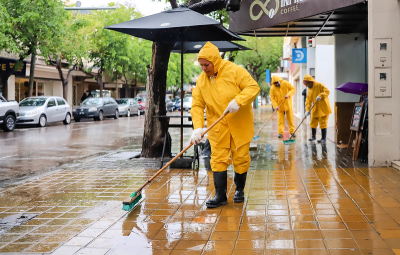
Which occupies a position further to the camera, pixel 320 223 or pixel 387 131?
pixel 387 131

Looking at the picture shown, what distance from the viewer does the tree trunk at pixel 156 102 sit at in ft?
29.5

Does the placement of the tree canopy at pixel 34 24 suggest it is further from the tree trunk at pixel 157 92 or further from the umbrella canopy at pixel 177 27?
the umbrella canopy at pixel 177 27

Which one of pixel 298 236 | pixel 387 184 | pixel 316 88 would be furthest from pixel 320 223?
pixel 316 88

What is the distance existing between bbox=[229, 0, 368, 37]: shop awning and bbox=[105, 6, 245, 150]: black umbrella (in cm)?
166

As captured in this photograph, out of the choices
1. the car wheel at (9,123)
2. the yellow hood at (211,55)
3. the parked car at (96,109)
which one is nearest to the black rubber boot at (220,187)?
the yellow hood at (211,55)

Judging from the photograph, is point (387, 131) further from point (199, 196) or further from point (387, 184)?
point (199, 196)

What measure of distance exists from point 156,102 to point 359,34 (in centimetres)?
528

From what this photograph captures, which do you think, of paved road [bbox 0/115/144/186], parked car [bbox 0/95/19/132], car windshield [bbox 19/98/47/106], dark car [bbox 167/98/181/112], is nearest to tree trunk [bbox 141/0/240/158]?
paved road [bbox 0/115/144/186]

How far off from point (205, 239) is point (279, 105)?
8679 mm

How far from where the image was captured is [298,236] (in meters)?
3.91

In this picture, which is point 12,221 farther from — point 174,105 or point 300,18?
point 174,105

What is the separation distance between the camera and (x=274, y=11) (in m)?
9.39

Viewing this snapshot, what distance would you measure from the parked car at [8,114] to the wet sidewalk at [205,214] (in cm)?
1169

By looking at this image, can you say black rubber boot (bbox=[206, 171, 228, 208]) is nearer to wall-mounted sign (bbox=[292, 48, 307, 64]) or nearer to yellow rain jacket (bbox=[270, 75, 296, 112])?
yellow rain jacket (bbox=[270, 75, 296, 112])
